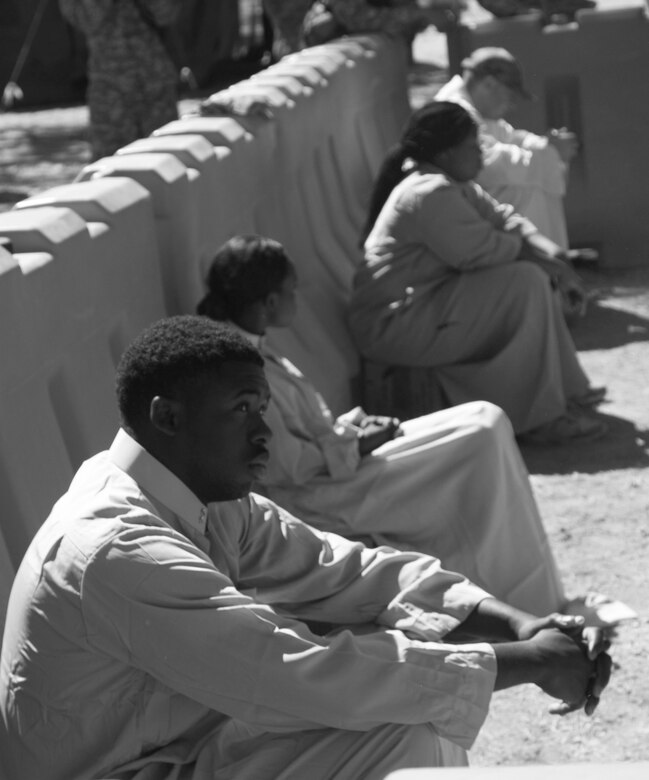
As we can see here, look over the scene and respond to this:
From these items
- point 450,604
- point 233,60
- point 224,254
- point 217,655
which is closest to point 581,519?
point 224,254

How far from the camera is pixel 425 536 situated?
4.47 meters

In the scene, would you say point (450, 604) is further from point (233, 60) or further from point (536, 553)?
point (233, 60)

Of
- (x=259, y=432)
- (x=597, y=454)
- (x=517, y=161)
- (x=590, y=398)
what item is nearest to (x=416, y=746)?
(x=259, y=432)

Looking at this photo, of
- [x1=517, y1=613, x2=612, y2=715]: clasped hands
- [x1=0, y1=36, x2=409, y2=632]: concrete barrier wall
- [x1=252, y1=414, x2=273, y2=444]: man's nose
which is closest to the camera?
[x1=252, y1=414, x2=273, y2=444]: man's nose

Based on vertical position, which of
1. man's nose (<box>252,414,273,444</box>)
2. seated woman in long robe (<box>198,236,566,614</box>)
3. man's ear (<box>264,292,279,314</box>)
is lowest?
seated woman in long robe (<box>198,236,566,614</box>)

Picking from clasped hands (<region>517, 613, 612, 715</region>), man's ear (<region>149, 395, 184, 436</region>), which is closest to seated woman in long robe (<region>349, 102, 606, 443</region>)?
clasped hands (<region>517, 613, 612, 715</region>)

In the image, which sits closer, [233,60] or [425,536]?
[425,536]

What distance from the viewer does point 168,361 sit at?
2635 millimetres

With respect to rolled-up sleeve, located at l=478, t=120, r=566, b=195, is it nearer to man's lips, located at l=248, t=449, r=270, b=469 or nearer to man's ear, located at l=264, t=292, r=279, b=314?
man's ear, located at l=264, t=292, r=279, b=314

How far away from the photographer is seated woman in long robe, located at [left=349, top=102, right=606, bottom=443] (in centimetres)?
620

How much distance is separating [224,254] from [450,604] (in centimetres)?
159

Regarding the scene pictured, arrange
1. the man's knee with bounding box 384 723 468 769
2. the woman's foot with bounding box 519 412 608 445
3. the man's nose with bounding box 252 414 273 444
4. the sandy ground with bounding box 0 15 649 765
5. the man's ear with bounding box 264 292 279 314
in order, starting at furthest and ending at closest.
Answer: the woman's foot with bounding box 519 412 608 445
the man's ear with bounding box 264 292 279 314
the sandy ground with bounding box 0 15 649 765
the man's nose with bounding box 252 414 273 444
the man's knee with bounding box 384 723 468 769

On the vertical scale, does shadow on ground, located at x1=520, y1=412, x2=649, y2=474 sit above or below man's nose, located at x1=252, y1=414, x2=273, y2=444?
below

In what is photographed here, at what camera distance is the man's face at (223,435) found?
2648 mm
